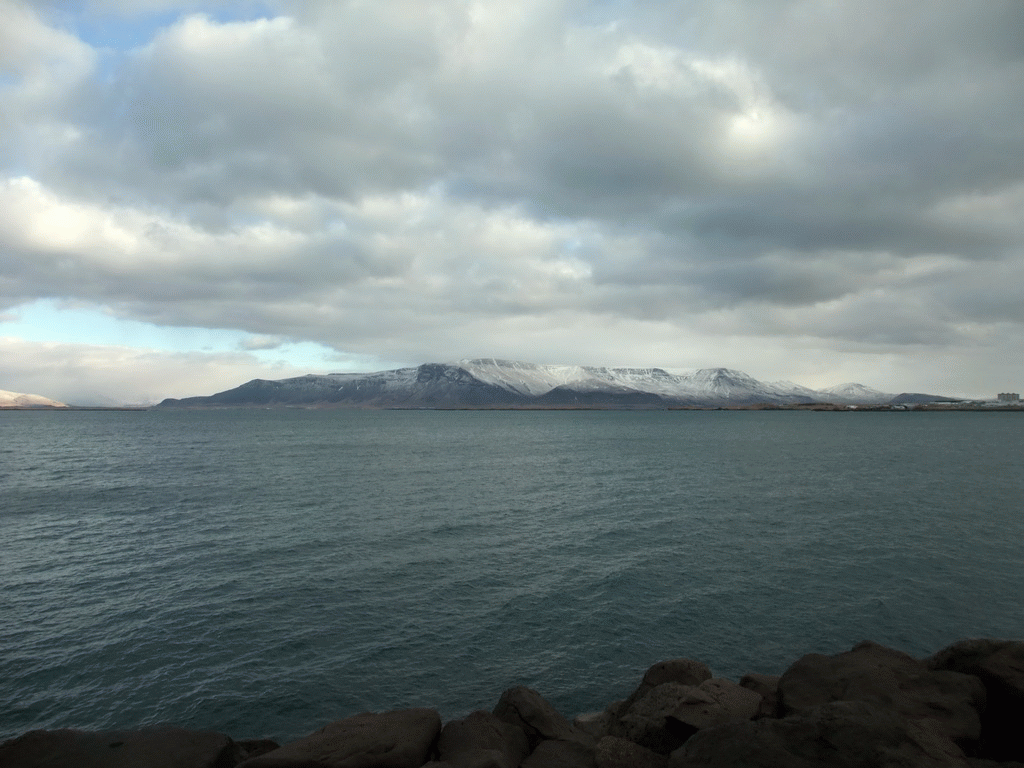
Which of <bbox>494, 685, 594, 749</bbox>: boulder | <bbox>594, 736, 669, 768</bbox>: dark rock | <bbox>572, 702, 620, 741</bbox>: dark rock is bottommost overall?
<bbox>572, 702, 620, 741</bbox>: dark rock

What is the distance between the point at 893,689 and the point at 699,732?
15.2ft

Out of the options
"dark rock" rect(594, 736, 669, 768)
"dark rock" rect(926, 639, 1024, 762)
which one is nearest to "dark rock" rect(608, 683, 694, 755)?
"dark rock" rect(594, 736, 669, 768)

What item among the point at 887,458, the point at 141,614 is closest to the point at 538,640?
the point at 141,614

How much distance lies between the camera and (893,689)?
11531mm

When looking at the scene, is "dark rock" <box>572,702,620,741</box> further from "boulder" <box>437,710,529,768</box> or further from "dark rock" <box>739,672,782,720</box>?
"dark rock" <box>739,672,782,720</box>

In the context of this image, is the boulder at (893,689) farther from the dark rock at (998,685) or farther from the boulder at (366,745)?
the boulder at (366,745)

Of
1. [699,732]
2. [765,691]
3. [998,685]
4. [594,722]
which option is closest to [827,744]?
[699,732]

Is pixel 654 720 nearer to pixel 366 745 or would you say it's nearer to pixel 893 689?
pixel 893 689

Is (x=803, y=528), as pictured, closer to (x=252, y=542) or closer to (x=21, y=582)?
(x=252, y=542)

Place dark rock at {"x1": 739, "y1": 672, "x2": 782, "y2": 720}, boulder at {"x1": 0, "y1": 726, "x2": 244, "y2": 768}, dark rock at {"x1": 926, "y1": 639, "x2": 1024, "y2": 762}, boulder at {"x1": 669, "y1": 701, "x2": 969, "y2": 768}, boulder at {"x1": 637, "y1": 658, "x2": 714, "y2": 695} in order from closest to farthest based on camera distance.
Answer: boulder at {"x1": 669, "y1": 701, "x2": 969, "y2": 768}
dark rock at {"x1": 926, "y1": 639, "x2": 1024, "y2": 762}
boulder at {"x1": 0, "y1": 726, "x2": 244, "y2": 768}
dark rock at {"x1": 739, "y1": 672, "x2": 782, "y2": 720}
boulder at {"x1": 637, "y1": 658, "x2": 714, "y2": 695}

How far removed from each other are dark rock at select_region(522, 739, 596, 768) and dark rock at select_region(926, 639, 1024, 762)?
6.92 metres

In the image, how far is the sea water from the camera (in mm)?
16812

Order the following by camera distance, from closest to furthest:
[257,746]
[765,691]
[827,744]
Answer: [827,744], [257,746], [765,691]

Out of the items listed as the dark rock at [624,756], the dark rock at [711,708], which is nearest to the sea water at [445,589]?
the dark rock at [711,708]
